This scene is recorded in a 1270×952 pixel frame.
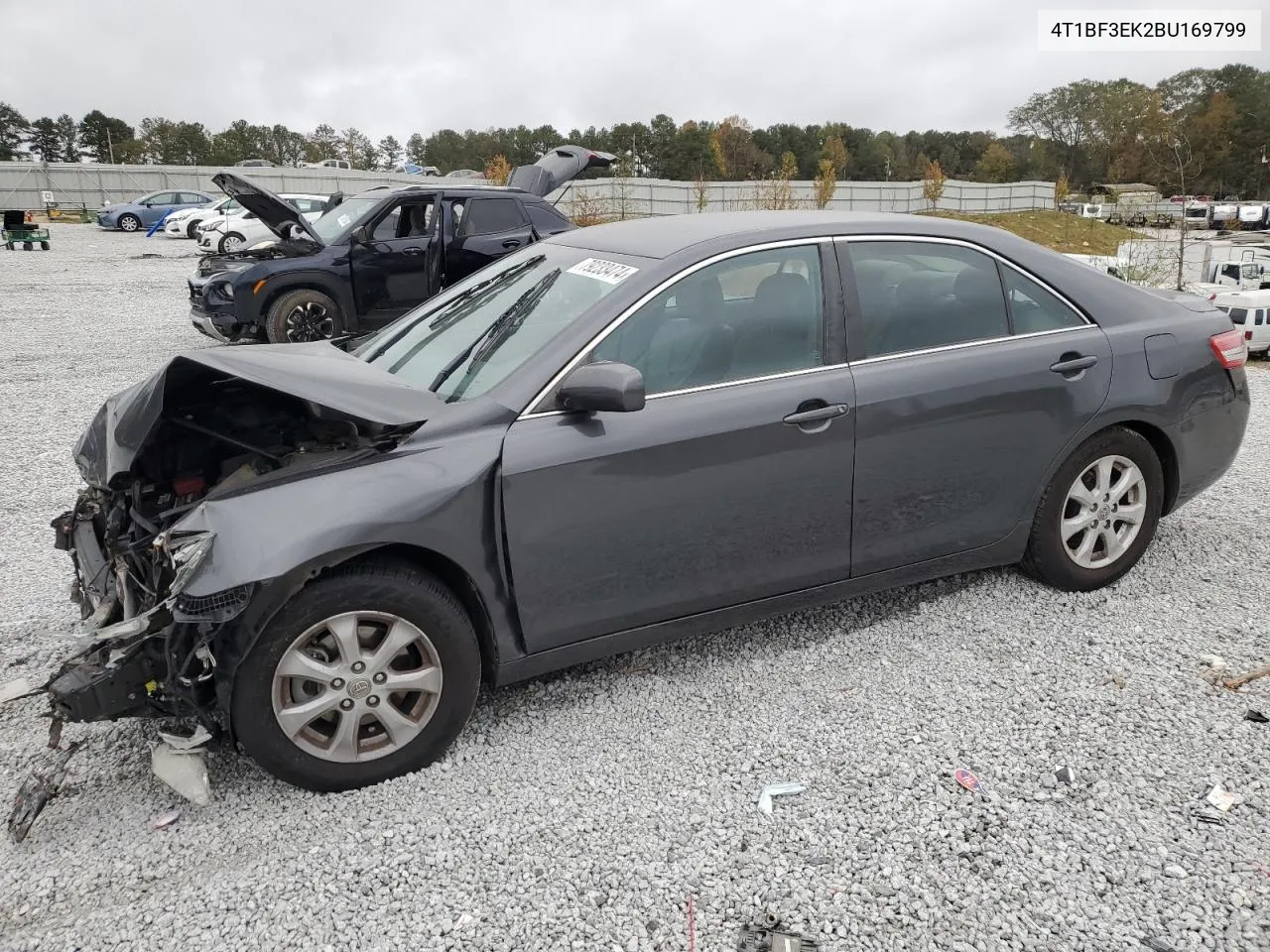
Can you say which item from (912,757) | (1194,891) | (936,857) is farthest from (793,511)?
(1194,891)

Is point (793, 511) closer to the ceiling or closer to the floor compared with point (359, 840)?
closer to the ceiling

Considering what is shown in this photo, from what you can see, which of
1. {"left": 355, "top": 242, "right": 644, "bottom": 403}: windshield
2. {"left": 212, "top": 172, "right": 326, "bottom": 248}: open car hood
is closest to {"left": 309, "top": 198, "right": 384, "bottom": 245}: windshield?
{"left": 212, "top": 172, "right": 326, "bottom": 248}: open car hood

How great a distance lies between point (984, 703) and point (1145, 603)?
128 cm

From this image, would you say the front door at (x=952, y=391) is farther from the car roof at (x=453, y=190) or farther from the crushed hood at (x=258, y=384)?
the car roof at (x=453, y=190)

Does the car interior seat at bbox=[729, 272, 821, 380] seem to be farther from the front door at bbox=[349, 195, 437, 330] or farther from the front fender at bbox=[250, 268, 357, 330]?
the front fender at bbox=[250, 268, 357, 330]

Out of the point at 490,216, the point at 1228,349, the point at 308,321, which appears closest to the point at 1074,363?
the point at 1228,349

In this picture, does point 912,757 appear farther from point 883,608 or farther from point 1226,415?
point 1226,415

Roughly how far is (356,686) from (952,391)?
8.04 feet

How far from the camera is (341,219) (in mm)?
10516

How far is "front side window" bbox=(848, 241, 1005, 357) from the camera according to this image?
3.63m

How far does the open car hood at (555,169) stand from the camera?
1169 cm

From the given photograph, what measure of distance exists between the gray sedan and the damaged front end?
0.04 feet

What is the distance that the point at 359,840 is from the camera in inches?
108

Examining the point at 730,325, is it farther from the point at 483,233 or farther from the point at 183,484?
the point at 483,233
